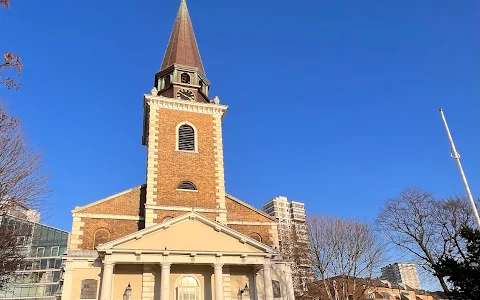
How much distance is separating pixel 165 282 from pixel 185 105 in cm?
1246

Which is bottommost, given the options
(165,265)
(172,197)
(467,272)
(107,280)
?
(467,272)

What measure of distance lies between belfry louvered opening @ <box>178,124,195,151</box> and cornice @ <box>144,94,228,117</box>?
4.76 feet

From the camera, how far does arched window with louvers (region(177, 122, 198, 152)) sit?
25.0 metres

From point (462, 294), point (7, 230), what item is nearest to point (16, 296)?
point (7, 230)

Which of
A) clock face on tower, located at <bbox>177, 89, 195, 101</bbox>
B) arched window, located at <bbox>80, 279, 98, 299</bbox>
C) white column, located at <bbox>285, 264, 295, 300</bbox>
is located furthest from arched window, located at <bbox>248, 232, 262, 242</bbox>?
clock face on tower, located at <bbox>177, 89, 195, 101</bbox>

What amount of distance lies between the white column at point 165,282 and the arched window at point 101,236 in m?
4.42

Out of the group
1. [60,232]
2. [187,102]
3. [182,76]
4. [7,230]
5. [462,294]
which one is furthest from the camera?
[60,232]

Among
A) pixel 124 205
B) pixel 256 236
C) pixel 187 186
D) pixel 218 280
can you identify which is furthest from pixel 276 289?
pixel 124 205

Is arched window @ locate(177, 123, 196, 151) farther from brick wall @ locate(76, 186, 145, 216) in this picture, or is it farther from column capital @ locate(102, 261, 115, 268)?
column capital @ locate(102, 261, 115, 268)

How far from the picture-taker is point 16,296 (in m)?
47.9

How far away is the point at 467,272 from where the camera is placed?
436 inches

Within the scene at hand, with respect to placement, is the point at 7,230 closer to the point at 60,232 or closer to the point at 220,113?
the point at 220,113

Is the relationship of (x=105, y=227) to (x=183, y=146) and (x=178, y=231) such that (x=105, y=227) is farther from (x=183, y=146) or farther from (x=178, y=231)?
(x=183, y=146)

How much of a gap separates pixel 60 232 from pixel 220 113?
37.6 m
